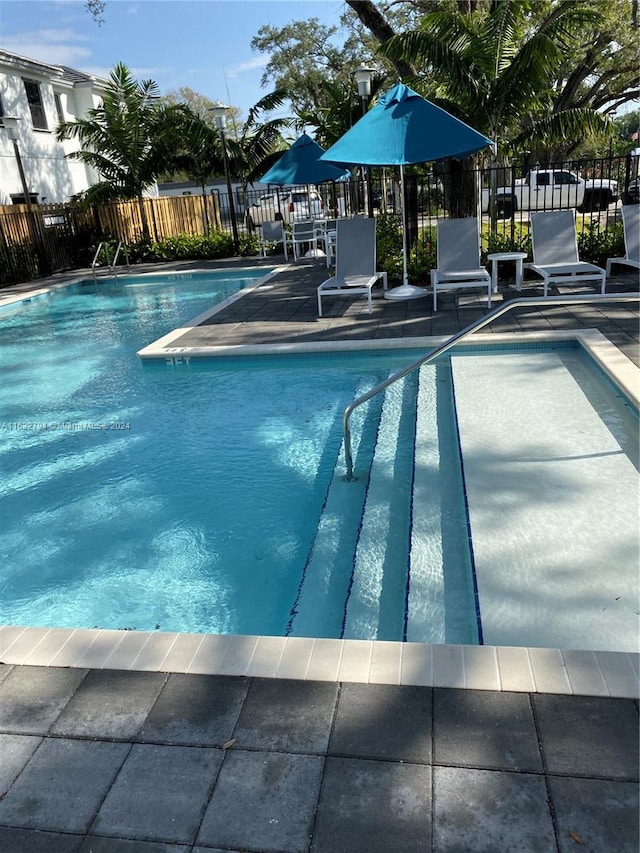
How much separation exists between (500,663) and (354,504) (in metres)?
2.27

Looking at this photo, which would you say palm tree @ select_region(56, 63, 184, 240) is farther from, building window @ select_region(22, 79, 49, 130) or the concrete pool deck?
the concrete pool deck

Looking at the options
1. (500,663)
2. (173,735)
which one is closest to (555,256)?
(500,663)

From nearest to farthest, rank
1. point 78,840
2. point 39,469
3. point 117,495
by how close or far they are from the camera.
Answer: point 78,840 → point 117,495 → point 39,469

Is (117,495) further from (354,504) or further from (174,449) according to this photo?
(354,504)

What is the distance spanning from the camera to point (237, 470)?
544 cm

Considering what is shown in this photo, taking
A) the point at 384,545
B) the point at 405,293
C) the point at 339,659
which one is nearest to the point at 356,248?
the point at 405,293

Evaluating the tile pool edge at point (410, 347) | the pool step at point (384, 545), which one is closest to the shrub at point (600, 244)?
the tile pool edge at point (410, 347)

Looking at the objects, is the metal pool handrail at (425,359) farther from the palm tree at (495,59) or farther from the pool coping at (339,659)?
the palm tree at (495,59)

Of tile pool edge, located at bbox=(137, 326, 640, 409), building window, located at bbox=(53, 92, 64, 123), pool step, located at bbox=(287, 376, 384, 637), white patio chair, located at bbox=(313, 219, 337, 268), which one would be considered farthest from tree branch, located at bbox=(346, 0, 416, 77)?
building window, located at bbox=(53, 92, 64, 123)

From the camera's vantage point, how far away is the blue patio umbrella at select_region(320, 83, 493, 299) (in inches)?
326

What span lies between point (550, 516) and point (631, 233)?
7.21 metres

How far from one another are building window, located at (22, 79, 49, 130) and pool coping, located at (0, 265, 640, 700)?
2541 centimetres

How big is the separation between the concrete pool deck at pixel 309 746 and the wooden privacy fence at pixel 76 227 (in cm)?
1654

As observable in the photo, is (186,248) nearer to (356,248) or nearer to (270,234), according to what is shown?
(270,234)
